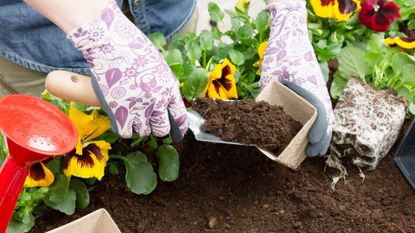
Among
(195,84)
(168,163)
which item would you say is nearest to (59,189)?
(168,163)

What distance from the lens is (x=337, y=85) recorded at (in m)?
1.52

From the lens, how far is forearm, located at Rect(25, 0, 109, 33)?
1.02 meters

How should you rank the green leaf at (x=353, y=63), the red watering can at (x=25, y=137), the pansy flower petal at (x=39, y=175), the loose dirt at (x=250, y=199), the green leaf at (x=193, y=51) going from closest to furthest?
the red watering can at (x=25, y=137) < the pansy flower petal at (x=39, y=175) < the loose dirt at (x=250, y=199) < the green leaf at (x=193, y=51) < the green leaf at (x=353, y=63)

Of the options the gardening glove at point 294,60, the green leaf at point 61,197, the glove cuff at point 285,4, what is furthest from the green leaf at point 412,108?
the green leaf at point 61,197

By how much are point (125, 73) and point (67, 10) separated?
0.50ft

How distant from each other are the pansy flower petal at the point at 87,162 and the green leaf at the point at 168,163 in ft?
0.47

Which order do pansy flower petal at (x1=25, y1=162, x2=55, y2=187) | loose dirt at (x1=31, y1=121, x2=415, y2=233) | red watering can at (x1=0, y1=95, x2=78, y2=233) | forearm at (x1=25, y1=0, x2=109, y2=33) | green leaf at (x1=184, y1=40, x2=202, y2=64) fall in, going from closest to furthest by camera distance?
red watering can at (x1=0, y1=95, x2=78, y2=233) → forearm at (x1=25, y1=0, x2=109, y2=33) → pansy flower petal at (x1=25, y1=162, x2=55, y2=187) → loose dirt at (x1=31, y1=121, x2=415, y2=233) → green leaf at (x1=184, y1=40, x2=202, y2=64)

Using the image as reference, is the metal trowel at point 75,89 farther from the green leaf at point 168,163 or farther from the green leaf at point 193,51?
the green leaf at point 193,51

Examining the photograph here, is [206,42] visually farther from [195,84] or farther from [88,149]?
[88,149]

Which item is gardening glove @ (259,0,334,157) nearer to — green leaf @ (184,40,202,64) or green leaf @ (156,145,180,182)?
green leaf @ (184,40,202,64)

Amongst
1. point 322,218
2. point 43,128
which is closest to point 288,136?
point 322,218

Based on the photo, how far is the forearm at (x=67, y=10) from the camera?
1.02 metres

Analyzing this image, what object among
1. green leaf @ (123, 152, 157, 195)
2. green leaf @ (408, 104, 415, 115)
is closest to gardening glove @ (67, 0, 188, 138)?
green leaf @ (123, 152, 157, 195)

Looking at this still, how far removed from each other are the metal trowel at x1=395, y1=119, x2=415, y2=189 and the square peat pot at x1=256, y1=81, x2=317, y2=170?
0.25 m
